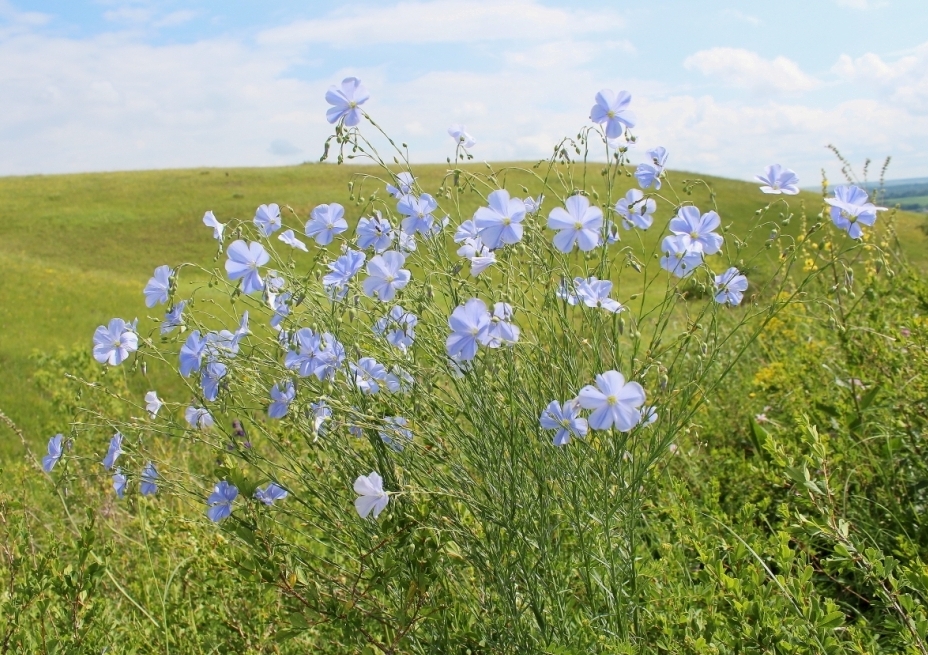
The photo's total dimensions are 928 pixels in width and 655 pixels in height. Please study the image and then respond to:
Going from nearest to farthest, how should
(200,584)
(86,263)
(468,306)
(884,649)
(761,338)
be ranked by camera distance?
(468,306), (884,649), (200,584), (761,338), (86,263)

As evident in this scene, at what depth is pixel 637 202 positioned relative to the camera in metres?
1.78

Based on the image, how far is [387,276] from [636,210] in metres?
0.73

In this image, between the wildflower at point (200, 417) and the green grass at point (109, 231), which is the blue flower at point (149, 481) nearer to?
the wildflower at point (200, 417)

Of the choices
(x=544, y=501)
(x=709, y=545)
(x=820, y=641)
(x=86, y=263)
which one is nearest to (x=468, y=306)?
(x=544, y=501)

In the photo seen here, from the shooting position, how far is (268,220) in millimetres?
1976

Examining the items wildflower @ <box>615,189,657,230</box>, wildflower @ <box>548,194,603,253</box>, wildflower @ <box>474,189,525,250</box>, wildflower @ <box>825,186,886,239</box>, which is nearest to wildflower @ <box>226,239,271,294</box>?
wildflower @ <box>474,189,525,250</box>

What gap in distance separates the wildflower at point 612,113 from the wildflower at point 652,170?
134mm

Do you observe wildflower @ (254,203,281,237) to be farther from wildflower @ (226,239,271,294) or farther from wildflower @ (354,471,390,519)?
wildflower @ (354,471,390,519)

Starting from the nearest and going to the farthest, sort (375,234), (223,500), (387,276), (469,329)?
(469,329), (387,276), (223,500), (375,234)

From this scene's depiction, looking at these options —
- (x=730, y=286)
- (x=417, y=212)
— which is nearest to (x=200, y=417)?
(x=417, y=212)

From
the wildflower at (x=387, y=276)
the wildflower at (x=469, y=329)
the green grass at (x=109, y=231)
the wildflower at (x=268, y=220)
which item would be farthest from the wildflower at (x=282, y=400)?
the green grass at (x=109, y=231)

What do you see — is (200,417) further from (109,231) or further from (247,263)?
(109,231)

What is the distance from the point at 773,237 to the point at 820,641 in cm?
90

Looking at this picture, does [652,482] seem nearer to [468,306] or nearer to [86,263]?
[468,306]
